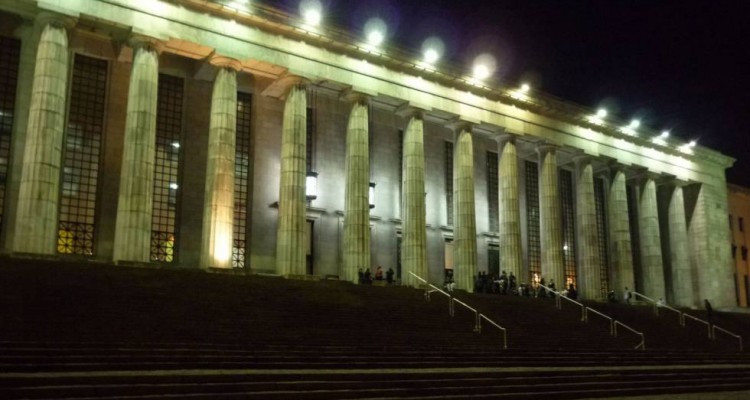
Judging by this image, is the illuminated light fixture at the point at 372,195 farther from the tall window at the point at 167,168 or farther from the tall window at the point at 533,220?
the tall window at the point at 533,220

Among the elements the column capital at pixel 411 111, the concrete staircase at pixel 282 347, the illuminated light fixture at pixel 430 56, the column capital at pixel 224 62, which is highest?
the illuminated light fixture at pixel 430 56

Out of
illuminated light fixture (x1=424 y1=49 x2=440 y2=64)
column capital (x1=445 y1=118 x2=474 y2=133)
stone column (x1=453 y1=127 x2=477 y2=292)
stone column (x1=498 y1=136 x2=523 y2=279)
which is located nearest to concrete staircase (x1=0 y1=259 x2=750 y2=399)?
stone column (x1=453 y1=127 x2=477 y2=292)

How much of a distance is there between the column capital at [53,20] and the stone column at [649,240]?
32.1m

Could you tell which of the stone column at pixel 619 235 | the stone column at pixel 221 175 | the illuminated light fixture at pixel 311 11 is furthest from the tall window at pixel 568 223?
the stone column at pixel 221 175

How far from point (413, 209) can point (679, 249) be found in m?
21.5

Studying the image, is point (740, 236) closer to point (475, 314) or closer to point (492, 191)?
point (492, 191)

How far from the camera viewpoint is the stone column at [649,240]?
3966 cm

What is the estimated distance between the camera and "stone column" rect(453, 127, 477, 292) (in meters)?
31.2

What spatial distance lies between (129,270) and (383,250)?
16.2m

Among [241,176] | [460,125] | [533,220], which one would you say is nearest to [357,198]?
[241,176]

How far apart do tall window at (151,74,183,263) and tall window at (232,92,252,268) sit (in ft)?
8.76

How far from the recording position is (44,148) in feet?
71.9

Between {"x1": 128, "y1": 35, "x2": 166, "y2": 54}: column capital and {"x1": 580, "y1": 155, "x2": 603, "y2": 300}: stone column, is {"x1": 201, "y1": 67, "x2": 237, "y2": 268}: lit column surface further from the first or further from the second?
{"x1": 580, "y1": 155, "x2": 603, "y2": 300}: stone column

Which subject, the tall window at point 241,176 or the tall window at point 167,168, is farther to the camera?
the tall window at point 241,176
